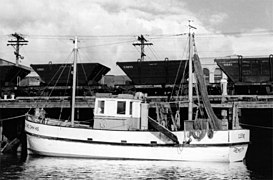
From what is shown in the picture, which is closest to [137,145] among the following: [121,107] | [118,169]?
[121,107]

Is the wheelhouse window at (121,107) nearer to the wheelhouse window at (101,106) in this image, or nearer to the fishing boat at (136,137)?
the fishing boat at (136,137)

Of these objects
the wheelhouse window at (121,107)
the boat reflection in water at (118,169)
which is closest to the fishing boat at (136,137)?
the wheelhouse window at (121,107)

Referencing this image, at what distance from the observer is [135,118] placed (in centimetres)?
2167

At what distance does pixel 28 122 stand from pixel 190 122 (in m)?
9.77

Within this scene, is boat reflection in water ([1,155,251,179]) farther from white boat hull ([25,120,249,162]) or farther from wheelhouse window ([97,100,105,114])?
wheelhouse window ([97,100,105,114])

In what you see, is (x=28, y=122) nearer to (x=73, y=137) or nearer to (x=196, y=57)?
(x=73, y=137)

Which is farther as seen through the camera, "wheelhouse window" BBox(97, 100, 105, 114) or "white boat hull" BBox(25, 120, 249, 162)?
"wheelhouse window" BBox(97, 100, 105, 114)

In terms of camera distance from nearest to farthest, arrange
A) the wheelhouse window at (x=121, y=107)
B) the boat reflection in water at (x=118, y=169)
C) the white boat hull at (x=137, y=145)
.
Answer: the boat reflection in water at (x=118, y=169) → the white boat hull at (x=137, y=145) → the wheelhouse window at (x=121, y=107)

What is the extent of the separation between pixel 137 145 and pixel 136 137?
17.8 inches

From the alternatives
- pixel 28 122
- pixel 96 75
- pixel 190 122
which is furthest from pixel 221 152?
pixel 96 75

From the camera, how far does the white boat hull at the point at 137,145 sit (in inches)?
775

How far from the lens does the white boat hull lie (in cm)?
1969

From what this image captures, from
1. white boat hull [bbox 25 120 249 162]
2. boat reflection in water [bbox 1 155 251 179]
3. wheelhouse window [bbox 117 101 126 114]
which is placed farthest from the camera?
wheelhouse window [bbox 117 101 126 114]

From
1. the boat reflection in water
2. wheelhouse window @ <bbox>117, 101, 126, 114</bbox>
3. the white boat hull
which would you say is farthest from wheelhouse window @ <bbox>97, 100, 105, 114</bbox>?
the boat reflection in water
